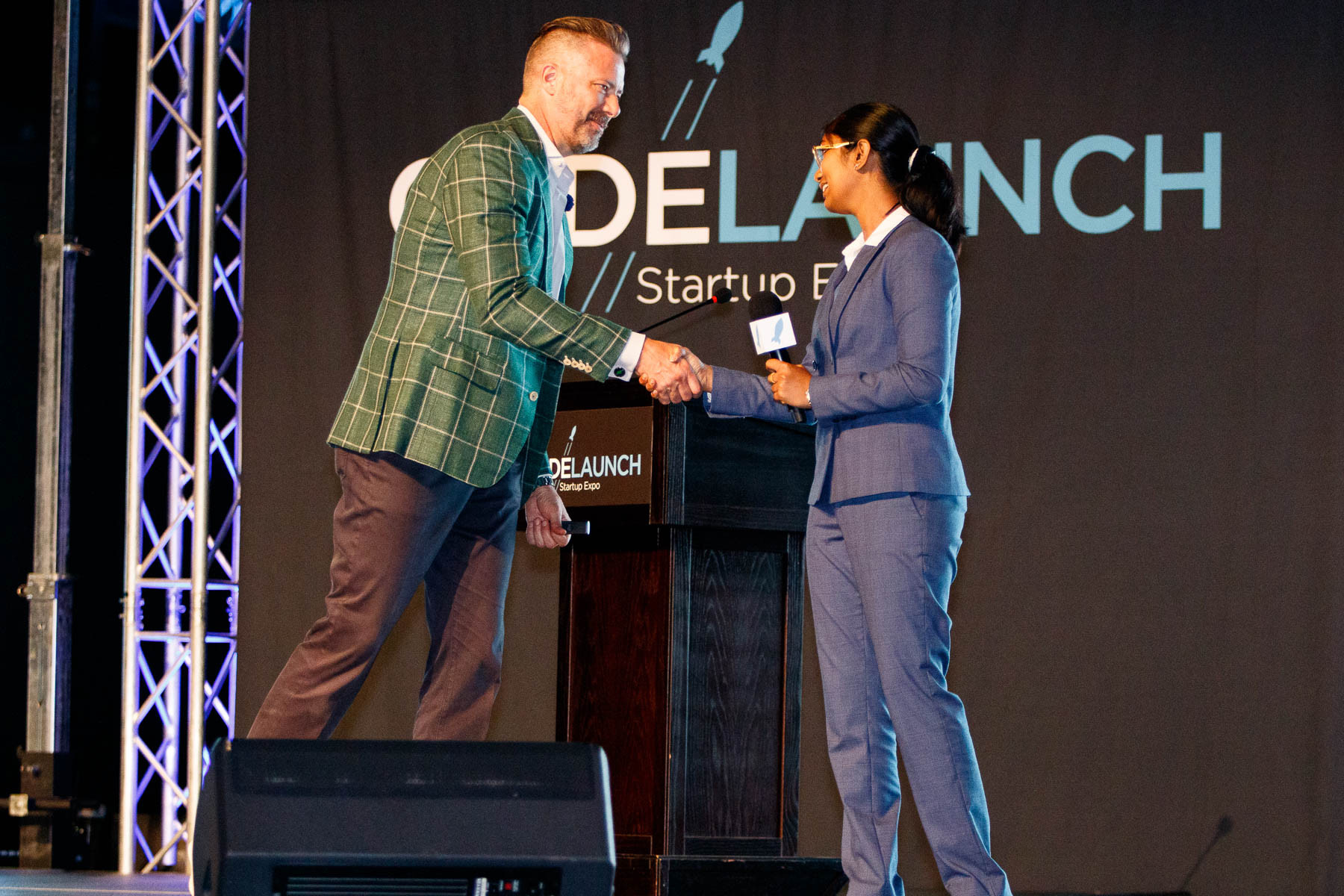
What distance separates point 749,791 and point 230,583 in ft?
7.40

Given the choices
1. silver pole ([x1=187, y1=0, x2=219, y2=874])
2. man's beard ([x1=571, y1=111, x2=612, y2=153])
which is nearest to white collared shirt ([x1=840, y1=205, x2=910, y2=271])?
man's beard ([x1=571, y1=111, x2=612, y2=153])

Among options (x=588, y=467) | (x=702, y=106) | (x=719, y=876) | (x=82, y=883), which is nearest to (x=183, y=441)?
(x=82, y=883)

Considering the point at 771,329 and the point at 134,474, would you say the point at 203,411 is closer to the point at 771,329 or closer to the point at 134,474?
the point at 134,474

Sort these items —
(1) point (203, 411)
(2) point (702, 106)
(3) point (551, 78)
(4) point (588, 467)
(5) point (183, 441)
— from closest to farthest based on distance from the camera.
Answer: (3) point (551, 78)
(4) point (588, 467)
(1) point (203, 411)
(2) point (702, 106)
(5) point (183, 441)

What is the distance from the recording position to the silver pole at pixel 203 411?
169 inches

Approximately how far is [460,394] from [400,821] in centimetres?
99

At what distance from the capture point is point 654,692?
2.91m

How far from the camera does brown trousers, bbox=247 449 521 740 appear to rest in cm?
255

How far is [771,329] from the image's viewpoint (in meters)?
2.77

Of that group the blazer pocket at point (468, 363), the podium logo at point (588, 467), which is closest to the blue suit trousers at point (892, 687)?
the podium logo at point (588, 467)

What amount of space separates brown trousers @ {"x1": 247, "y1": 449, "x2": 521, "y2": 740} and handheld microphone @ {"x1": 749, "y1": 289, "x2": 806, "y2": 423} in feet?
1.82

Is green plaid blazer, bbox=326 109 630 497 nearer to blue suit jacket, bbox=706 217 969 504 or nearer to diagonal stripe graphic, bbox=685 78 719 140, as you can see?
blue suit jacket, bbox=706 217 969 504

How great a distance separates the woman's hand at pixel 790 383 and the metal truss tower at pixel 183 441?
→ 7.40ft

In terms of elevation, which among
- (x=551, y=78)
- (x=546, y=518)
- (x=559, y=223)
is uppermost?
(x=551, y=78)
